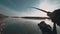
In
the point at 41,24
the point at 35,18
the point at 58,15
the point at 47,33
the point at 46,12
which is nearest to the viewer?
the point at 58,15

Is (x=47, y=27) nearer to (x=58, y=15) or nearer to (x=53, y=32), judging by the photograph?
(x=53, y=32)

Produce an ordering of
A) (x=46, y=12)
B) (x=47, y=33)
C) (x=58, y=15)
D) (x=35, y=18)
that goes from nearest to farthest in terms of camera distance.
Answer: (x=58, y=15), (x=46, y=12), (x=35, y=18), (x=47, y=33)

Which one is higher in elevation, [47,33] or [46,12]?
[46,12]

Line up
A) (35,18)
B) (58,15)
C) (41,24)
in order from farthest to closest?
1. (41,24)
2. (35,18)
3. (58,15)

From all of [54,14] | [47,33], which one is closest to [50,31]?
[47,33]

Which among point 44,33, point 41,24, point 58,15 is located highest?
point 58,15

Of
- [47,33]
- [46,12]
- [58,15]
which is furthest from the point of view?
[47,33]

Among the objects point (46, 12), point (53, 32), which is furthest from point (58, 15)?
point (53, 32)

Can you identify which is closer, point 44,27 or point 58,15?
point 58,15

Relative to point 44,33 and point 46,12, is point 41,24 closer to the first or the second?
point 44,33

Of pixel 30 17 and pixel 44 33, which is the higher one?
pixel 30 17
